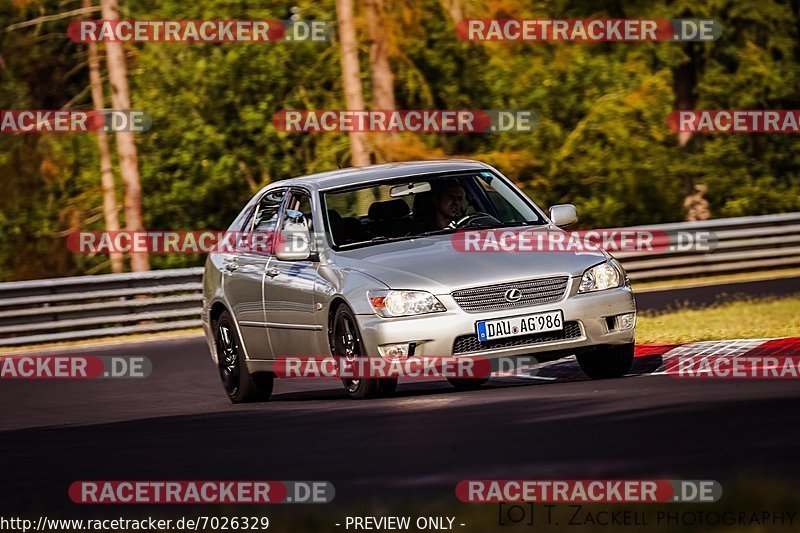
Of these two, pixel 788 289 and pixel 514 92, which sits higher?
pixel 514 92

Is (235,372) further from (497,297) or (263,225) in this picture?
(497,297)

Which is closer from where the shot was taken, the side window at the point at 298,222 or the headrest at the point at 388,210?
the side window at the point at 298,222

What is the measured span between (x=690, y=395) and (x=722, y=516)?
394cm

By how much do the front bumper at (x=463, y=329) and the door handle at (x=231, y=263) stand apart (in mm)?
2637

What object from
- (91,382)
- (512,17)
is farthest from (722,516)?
(512,17)

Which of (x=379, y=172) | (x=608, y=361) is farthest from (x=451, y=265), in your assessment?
(x=379, y=172)

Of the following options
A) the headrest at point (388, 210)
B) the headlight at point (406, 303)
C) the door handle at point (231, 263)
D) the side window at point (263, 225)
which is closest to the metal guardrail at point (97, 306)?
the door handle at point (231, 263)

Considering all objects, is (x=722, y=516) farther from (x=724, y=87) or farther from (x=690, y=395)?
(x=724, y=87)

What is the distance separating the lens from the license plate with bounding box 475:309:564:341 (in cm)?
1078

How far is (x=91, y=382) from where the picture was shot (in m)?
16.6

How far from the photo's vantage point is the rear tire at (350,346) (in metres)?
11.1

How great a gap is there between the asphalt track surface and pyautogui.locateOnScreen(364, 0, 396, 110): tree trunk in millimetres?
17443

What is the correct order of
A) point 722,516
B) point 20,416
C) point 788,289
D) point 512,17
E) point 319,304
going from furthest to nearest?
point 512,17, point 788,289, point 20,416, point 319,304, point 722,516

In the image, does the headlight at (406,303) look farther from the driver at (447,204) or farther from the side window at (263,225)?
the side window at (263,225)
